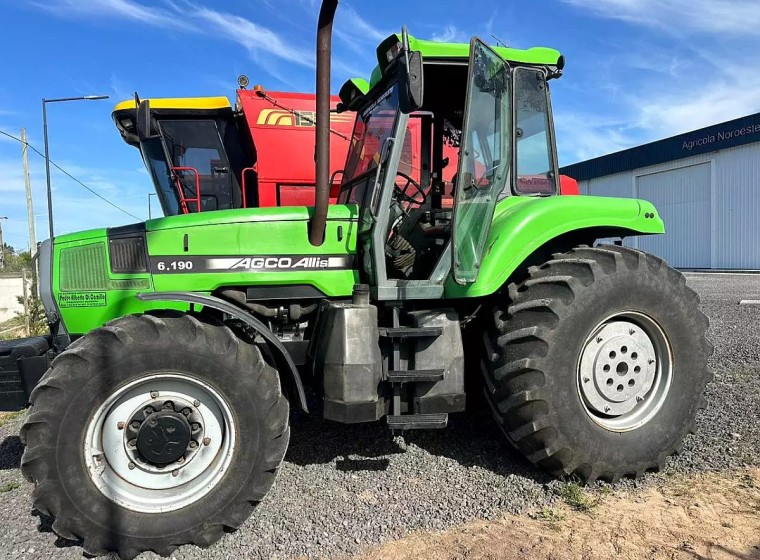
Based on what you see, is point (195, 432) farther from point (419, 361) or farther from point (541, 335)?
point (541, 335)

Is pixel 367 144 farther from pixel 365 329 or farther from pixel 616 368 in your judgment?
pixel 616 368

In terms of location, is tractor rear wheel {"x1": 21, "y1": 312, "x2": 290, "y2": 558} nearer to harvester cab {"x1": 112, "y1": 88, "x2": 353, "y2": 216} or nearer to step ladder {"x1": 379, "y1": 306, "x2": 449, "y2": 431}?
step ladder {"x1": 379, "y1": 306, "x2": 449, "y2": 431}

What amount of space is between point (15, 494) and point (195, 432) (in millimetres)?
1355

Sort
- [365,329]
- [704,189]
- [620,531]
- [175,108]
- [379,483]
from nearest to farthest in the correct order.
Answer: [620,531]
[365,329]
[379,483]
[175,108]
[704,189]

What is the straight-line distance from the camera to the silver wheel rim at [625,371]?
11.4 ft

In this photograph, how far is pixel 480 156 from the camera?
3.60 meters

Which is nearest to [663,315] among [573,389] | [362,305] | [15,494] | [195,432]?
[573,389]

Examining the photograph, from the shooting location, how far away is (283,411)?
3113 millimetres

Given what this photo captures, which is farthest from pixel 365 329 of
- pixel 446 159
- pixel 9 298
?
pixel 9 298

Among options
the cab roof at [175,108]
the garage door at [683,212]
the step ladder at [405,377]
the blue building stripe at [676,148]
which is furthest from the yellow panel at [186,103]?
the garage door at [683,212]

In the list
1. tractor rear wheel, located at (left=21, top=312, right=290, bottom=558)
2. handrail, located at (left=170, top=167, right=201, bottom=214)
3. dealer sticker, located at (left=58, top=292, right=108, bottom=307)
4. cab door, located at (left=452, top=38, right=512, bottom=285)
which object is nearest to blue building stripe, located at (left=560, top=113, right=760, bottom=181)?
handrail, located at (left=170, top=167, right=201, bottom=214)

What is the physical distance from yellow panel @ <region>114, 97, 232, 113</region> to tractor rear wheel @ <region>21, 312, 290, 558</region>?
537 centimetres

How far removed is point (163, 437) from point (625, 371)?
2801 mm

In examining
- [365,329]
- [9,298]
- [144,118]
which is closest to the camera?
[365,329]
